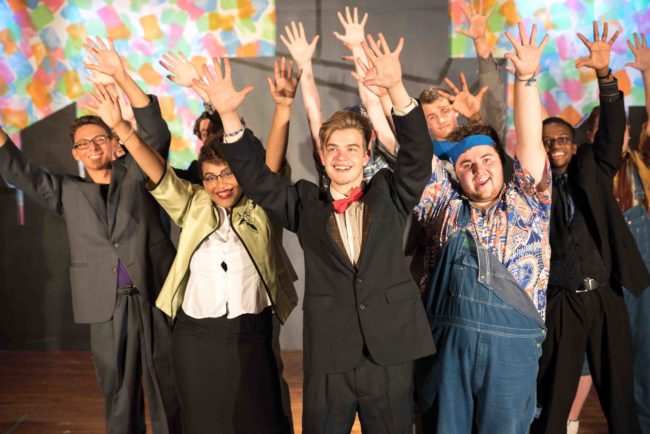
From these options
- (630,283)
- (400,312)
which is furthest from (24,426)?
(630,283)

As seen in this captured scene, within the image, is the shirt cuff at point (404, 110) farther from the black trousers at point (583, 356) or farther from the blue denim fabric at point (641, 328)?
the blue denim fabric at point (641, 328)

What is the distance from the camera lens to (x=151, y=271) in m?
2.95

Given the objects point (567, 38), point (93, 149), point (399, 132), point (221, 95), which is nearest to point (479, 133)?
point (399, 132)

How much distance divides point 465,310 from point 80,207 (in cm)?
172

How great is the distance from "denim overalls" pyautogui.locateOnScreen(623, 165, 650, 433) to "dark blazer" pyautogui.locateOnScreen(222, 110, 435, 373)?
1467 millimetres

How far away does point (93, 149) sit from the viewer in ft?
9.89

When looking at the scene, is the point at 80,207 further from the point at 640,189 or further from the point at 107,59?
the point at 640,189

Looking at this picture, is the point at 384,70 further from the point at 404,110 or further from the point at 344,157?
the point at 344,157

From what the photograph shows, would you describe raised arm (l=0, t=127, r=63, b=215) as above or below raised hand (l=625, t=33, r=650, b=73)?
below

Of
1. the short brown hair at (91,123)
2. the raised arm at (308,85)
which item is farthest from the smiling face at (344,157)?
the short brown hair at (91,123)

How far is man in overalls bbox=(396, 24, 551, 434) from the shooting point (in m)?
2.14

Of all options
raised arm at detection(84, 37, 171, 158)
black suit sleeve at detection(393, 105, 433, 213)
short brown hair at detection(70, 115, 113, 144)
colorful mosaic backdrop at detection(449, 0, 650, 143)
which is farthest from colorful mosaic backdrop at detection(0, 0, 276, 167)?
black suit sleeve at detection(393, 105, 433, 213)

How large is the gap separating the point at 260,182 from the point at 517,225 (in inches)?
32.7

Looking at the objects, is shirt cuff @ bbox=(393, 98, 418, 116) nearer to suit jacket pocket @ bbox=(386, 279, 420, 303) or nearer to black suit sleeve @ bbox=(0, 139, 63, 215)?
suit jacket pocket @ bbox=(386, 279, 420, 303)
